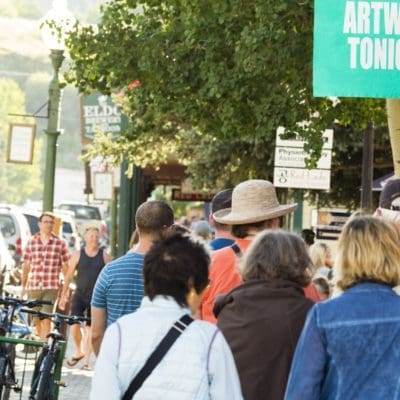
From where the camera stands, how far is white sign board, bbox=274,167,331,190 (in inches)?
774

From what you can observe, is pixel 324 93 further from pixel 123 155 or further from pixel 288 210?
pixel 123 155

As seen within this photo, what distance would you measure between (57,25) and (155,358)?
613 inches

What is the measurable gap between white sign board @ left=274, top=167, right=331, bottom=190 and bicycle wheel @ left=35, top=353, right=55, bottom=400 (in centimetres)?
930

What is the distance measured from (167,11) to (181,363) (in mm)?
14292

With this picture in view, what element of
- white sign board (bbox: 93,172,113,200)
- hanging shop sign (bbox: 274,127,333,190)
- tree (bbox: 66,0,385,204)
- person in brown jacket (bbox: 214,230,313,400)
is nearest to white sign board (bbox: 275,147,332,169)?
hanging shop sign (bbox: 274,127,333,190)

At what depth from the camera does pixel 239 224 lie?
25.3ft

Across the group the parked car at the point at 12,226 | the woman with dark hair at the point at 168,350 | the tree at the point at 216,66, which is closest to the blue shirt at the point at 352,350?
the woman with dark hair at the point at 168,350

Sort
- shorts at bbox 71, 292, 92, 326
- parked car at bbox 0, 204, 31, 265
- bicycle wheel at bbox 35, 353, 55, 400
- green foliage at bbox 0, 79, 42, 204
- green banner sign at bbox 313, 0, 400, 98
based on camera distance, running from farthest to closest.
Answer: green foliage at bbox 0, 79, 42, 204
parked car at bbox 0, 204, 31, 265
shorts at bbox 71, 292, 92, 326
bicycle wheel at bbox 35, 353, 55, 400
green banner sign at bbox 313, 0, 400, 98

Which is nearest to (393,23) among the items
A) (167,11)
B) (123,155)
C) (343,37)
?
(343,37)

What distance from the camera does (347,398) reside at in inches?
221

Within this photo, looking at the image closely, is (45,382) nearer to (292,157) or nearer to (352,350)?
(352,350)

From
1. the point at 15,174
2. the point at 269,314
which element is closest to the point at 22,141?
the point at 269,314

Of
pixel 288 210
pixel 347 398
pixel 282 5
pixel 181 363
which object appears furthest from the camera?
pixel 282 5

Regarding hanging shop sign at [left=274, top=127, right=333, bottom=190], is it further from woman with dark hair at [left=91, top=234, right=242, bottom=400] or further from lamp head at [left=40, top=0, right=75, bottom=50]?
woman with dark hair at [left=91, top=234, right=242, bottom=400]
